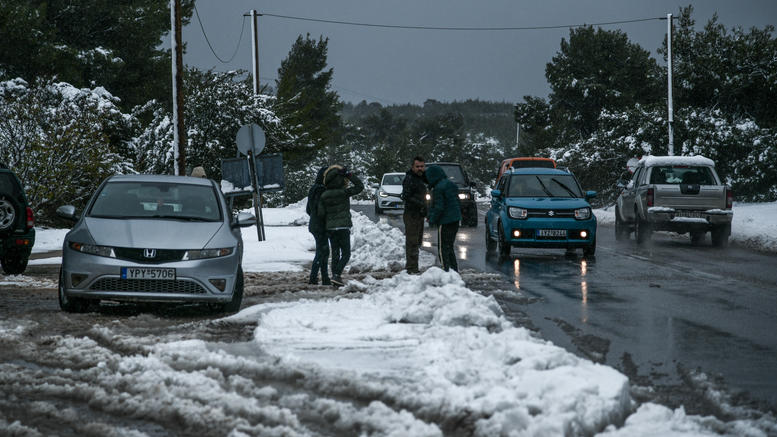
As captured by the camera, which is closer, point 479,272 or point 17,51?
point 479,272

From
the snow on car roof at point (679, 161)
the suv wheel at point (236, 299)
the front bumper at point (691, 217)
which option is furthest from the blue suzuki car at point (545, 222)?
the suv wheel at point (236, 299)

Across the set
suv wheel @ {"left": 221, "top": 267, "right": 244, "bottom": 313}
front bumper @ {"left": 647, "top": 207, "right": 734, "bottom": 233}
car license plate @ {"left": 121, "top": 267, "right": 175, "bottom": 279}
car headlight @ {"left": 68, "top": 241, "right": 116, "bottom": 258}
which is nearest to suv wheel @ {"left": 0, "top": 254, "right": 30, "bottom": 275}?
car headlight @ {"left": 68, "top": 241, "right": 116, "bottom": 258}

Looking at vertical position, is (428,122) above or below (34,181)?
above

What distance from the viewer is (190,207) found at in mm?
10438

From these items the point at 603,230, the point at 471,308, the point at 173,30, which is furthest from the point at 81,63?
the point at 471,308

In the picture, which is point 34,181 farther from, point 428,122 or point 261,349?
point 428,122

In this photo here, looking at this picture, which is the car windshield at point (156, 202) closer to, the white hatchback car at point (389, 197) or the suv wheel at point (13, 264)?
the suv wheel at point (13, 264)

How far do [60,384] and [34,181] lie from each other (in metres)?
17.5

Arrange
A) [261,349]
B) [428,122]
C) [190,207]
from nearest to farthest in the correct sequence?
[261,349] < [190,207] < [428,122]

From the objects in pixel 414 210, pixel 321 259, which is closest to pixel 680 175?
pixel 414 210

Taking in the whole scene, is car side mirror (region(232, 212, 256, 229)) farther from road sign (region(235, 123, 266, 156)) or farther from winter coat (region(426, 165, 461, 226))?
road sign (region(235, 123, 266, 156))

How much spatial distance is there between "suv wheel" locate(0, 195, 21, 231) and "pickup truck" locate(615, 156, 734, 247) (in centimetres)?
1359

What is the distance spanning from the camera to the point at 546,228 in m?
17.1

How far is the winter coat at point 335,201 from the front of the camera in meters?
12.7
